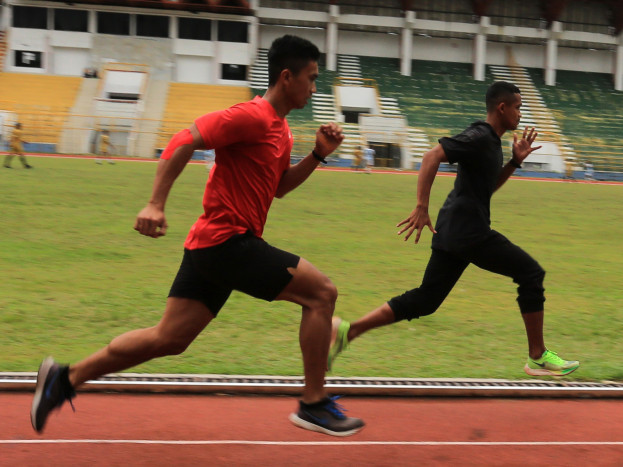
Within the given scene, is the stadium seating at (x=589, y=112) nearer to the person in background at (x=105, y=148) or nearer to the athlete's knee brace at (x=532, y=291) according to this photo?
the person in background at (x=105, y=148)

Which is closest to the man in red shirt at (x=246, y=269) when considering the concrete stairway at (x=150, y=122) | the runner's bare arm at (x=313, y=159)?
the runner's bare arm at (x=313, y=159)

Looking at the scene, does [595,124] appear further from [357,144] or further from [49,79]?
[49,79]

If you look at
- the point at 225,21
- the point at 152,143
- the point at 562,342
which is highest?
the point at 225,21

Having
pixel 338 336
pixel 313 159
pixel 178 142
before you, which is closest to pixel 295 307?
pixel 338 336

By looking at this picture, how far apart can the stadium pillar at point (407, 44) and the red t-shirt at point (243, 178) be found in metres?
42.8

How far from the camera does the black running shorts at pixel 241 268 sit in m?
3.64

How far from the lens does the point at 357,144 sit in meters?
34.8

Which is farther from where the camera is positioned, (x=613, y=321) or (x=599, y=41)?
(x=599, y=41)

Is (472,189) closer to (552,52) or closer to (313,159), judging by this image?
(313,159)

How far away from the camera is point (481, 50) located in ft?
151

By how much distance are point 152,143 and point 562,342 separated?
93.7 ft

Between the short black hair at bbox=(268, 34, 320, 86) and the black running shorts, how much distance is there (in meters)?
0.81

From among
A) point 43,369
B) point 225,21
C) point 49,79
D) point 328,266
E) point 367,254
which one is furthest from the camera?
point 225,21

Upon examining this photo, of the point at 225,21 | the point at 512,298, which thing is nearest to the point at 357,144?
the point at 225,21
